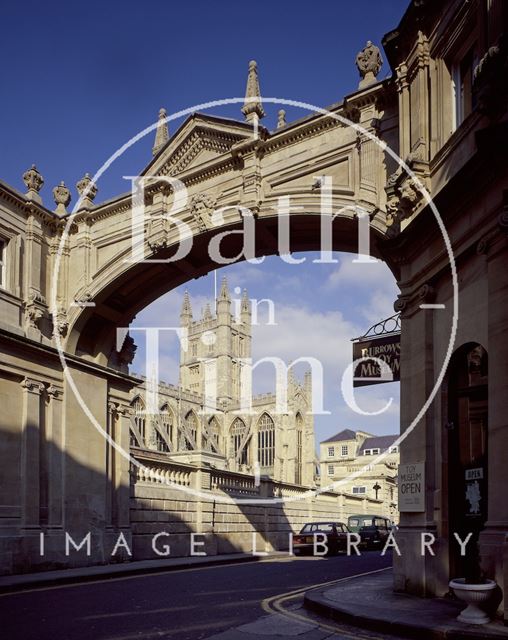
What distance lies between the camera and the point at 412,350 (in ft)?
44.8

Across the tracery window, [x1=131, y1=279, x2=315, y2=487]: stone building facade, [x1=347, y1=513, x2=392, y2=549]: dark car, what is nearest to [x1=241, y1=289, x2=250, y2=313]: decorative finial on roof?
[x1=131, y1=279, x2=315, y2=487]: stone building facade

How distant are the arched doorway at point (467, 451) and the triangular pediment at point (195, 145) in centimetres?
1017

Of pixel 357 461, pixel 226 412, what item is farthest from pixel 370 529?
pixel 226 412

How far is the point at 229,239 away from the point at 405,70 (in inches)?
285

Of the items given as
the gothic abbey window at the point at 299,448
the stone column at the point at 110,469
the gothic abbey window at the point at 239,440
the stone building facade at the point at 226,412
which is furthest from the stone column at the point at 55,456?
the gothic abbey window at the point at 299,448

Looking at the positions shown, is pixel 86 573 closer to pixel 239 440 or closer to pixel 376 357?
pixel 376 357

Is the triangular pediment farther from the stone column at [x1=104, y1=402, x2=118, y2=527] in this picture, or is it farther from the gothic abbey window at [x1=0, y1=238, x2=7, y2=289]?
the stone column at [x1=104, y1=402, x2=118, y2=527]

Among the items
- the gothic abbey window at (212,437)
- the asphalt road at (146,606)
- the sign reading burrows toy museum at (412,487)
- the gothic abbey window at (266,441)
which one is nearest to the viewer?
the asphalt road at (146,606)

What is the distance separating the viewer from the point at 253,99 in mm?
19625

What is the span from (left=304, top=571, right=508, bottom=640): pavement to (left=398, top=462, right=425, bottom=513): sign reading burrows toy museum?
1.42m

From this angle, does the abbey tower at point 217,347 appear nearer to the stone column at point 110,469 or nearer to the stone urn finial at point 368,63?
the stone column at point 110,469

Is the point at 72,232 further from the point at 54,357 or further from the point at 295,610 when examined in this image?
the point at 295,610

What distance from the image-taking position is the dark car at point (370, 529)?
116ft

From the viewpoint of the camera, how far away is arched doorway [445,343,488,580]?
11.5m
